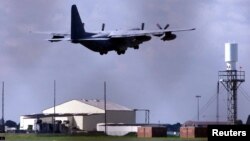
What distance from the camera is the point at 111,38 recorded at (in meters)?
181

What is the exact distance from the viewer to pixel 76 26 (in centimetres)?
18912

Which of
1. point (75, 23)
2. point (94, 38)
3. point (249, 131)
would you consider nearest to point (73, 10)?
point (75, 23)

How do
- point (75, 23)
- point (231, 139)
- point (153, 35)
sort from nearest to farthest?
point (231, 139) < point (153, 35) < point (75, 23)

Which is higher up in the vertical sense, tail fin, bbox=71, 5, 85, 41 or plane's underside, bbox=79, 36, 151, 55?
tail fin, bbox=71, 5, 85, 41

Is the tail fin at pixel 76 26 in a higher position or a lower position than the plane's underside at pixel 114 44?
higher

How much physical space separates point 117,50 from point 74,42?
27.2 feet

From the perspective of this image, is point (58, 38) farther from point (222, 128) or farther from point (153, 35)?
point (222, 128)

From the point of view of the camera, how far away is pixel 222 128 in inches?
4783

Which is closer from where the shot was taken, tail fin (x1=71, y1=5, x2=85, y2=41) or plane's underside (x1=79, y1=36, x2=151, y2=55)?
plane's underside (x1=79, y1=36, x2=151, y2=55)

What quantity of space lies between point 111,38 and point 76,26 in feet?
36.5

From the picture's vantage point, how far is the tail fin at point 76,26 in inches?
7254

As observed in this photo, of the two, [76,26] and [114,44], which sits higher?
[76,26]

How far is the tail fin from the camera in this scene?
184250 millimetres

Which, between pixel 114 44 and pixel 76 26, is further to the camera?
pixel 76 26
